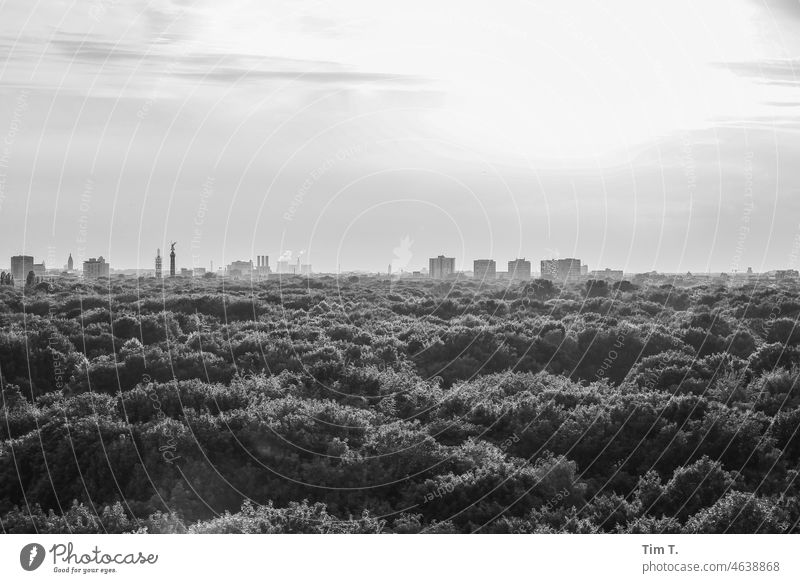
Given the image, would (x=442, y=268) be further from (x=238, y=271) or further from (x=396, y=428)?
(x=396, y=428)

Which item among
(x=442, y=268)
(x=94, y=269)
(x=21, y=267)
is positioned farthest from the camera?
(x=94, y=269)

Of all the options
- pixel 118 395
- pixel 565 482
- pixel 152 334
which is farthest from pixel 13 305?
pixel 565 482

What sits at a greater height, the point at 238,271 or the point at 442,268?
the point at 442,268

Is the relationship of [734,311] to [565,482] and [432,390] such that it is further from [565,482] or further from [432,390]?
[565,482]

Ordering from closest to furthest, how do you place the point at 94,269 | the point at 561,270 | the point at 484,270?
the point at 484,270
the point at 561,270
the point at 94,269

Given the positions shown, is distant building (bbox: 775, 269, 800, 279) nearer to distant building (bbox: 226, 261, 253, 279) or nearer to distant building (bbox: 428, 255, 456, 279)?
distant building (bbox: 428, 255, 456, 279)

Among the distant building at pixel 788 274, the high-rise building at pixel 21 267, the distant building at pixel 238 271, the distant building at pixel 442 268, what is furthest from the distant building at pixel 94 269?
the distant building at pixel 788 274

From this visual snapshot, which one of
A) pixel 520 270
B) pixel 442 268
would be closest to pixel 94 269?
pixel 442 268
